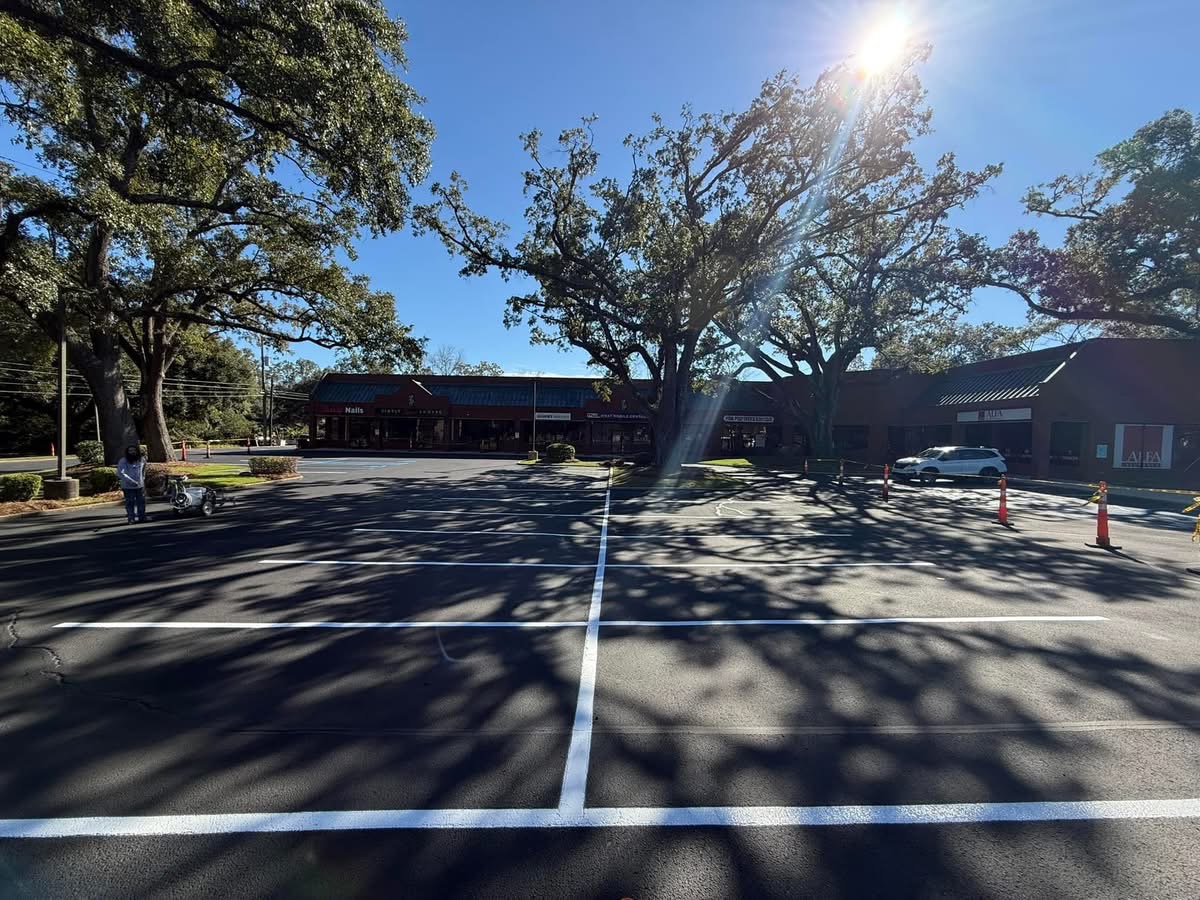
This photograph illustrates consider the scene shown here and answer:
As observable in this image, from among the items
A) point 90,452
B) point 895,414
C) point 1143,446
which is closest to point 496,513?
point 90,452

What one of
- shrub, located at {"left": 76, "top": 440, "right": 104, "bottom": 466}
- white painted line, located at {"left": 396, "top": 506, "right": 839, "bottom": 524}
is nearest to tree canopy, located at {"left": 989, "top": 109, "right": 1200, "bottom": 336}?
white painted line, located at {"left": 396, "top": 506, "right": 839, "bottom": 524}

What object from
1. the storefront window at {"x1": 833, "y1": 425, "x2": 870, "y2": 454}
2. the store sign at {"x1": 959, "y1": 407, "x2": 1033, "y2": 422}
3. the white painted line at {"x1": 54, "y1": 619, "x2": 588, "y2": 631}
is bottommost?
the white painted line at {"x1": 54, "y1": 619, "x2": 588, "y2": 631}

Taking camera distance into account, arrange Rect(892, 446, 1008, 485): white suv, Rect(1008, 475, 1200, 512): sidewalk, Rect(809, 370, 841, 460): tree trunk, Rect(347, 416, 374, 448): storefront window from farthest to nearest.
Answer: Rect(347, 416, 374, 448): storefront window < Rect(809, 370, 841, 460): tree trunk < Rect(892, 446, 1008, 485): white suv < Rect(1008, 475, 1200, 512): sidewalk

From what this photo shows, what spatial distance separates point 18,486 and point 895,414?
41.5 meters

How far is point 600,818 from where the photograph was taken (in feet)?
9.37

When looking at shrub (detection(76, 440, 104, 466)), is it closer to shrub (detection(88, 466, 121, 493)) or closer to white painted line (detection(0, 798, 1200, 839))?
shrub (detection(88, 466, 121, 493))

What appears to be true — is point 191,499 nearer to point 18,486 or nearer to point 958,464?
point 18,486

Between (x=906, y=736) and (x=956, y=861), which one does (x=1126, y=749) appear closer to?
(x=906, y=736)

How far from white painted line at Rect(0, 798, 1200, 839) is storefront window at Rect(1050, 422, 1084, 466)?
30.3m

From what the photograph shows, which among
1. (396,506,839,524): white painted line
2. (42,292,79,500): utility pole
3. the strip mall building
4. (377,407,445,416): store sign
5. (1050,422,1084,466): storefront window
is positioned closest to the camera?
(396,506,839,524): white painted line

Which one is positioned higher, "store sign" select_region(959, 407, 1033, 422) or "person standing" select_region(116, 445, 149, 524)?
"store sign" select_region(959, 407, 1033, 422)

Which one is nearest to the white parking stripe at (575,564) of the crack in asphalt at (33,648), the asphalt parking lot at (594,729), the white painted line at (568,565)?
the white painted line at (568,565)

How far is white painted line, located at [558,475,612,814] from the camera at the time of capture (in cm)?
305

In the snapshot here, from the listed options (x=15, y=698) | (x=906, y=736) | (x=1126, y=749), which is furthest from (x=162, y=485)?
(x=1126, y=749)
